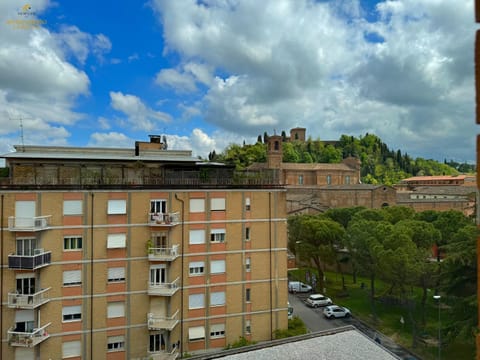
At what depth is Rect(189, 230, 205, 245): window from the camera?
768 inches

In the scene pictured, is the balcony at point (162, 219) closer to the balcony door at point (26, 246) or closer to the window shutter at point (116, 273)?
the window shutter at point (116, 273)

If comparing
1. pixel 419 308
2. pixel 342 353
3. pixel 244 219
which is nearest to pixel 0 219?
pixel 244 219

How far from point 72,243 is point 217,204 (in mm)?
8110

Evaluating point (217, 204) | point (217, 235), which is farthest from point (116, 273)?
point (217, 204)

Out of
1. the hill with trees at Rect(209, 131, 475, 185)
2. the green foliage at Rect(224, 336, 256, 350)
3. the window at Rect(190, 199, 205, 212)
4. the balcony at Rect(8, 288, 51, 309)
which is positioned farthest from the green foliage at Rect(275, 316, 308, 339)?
the hill with trees at Rect(209, 131, 475, 185)

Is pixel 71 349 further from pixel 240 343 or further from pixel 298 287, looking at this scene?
pixel 298 287

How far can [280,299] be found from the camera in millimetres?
21141

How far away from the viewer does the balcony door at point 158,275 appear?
61.3ft

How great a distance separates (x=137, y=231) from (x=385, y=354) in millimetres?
13220

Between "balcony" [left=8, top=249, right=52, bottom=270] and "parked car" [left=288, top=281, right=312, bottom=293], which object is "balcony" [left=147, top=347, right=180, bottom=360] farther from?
"parked car" [left=288, top=281, right=312, bottom=293]

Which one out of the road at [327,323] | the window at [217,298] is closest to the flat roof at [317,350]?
the window at [217,298]

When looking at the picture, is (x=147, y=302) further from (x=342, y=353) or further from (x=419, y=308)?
(x=419, y=308)

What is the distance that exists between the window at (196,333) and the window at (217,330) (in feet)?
1.81

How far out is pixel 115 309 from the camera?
18.0 metres
